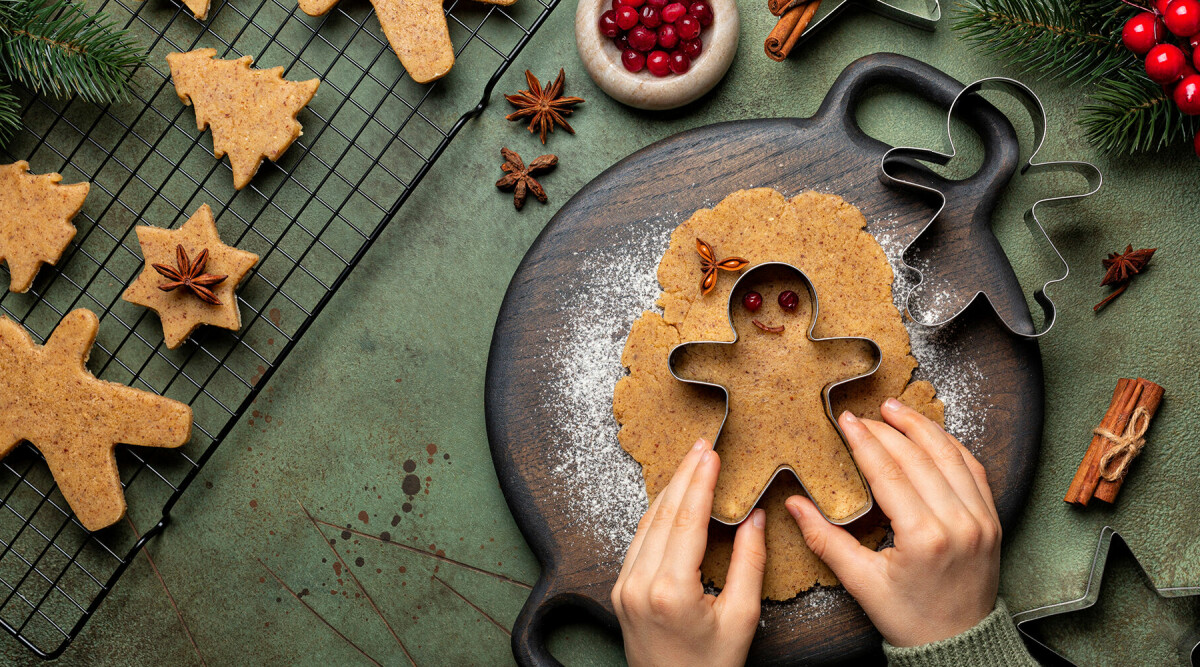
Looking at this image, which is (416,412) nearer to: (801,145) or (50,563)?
(50,563)

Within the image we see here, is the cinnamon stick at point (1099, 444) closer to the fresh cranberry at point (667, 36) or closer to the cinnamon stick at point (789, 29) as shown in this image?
the cinnamon stick at point (789, 29)

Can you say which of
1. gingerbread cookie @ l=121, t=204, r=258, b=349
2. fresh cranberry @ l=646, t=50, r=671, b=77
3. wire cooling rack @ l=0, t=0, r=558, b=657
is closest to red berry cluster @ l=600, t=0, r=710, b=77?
fresh cranberry @ l=646, t=50, r=671, b=77

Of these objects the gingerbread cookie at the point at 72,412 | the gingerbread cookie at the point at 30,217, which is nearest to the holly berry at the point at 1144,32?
the gingerbread cookie at the point at 72,412

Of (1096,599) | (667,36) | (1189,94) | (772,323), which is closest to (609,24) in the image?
(667,36)

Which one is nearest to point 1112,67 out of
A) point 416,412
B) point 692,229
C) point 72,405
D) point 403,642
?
point 692,229

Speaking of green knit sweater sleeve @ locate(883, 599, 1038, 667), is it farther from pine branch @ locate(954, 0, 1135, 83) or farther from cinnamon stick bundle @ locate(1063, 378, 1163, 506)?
pine branch @ locate(954, 0, 1135, 83)
